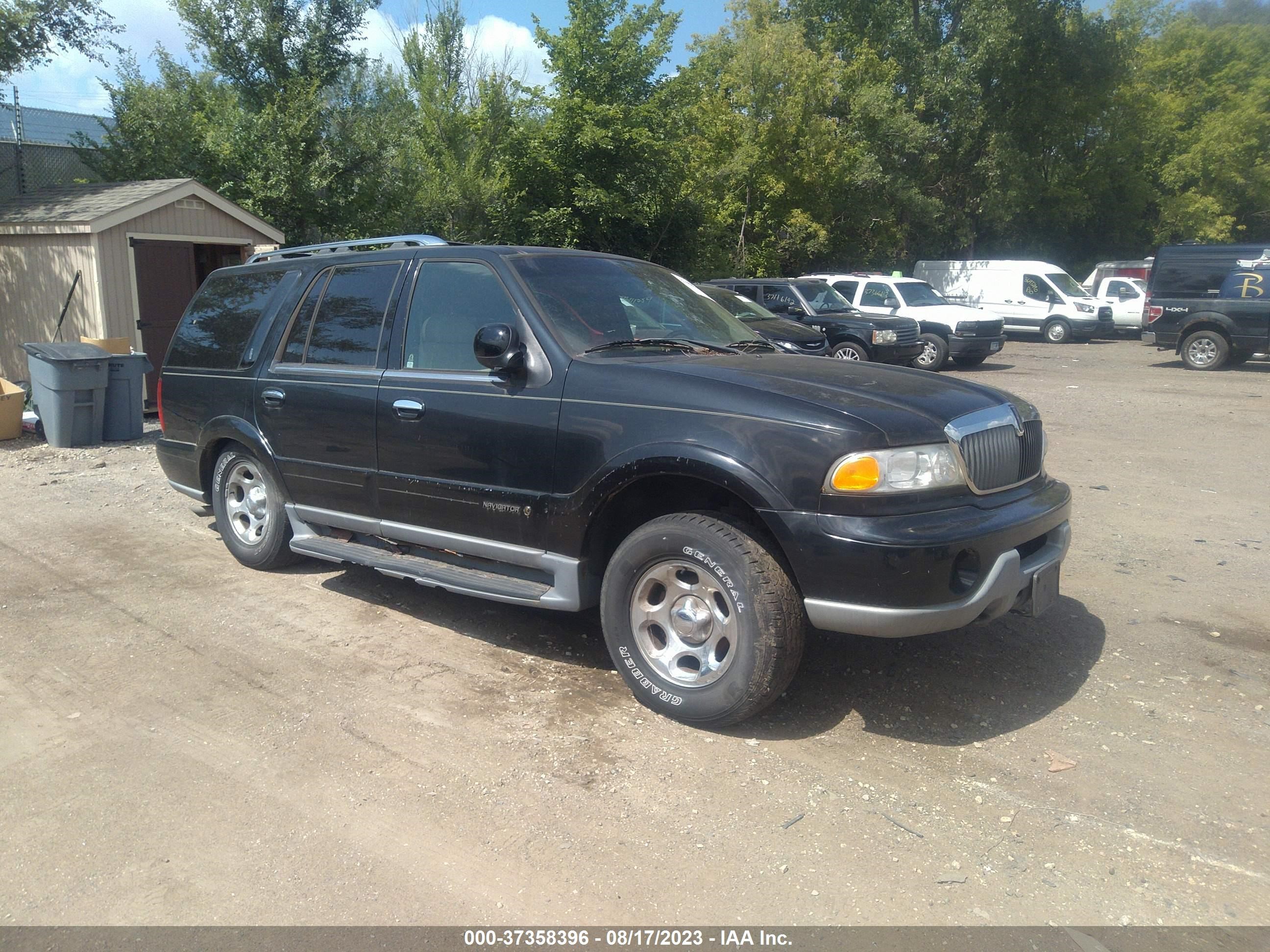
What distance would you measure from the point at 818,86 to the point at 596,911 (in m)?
26.9

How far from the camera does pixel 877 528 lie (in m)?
3.57

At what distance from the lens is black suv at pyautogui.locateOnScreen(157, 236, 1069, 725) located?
3656 millimetres

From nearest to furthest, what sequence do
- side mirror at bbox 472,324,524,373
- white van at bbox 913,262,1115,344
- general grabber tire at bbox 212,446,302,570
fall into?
side mirror at bbox 472,324,524,373, general grabber tire at bbox 212,446,302,570, white van at bbox 913,262,1115,344

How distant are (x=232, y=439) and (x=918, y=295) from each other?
16.3 meters

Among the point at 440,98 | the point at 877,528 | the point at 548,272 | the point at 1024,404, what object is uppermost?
the point at 440,98

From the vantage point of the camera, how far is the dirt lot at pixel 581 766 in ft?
9.85

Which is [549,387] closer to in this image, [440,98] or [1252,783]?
[1252,783]

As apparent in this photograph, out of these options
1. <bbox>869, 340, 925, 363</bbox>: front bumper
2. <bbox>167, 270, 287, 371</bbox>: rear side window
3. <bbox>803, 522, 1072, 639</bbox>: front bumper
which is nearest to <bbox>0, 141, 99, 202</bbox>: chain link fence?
<bbox>167, 270, 287, 371</bbox>: rear side window

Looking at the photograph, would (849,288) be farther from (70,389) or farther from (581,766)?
(581,766)

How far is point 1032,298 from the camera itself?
2612cm

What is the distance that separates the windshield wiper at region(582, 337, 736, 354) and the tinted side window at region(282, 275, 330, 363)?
79.3 inches

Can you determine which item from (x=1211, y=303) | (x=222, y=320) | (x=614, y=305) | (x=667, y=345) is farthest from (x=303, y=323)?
(x=1211, y=303)

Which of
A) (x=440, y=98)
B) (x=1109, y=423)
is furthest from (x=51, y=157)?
(x=1109, y=423)

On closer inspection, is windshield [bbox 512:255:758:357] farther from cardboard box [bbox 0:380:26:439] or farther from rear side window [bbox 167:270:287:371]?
cardboard box [bbox 0:380:26:439]
